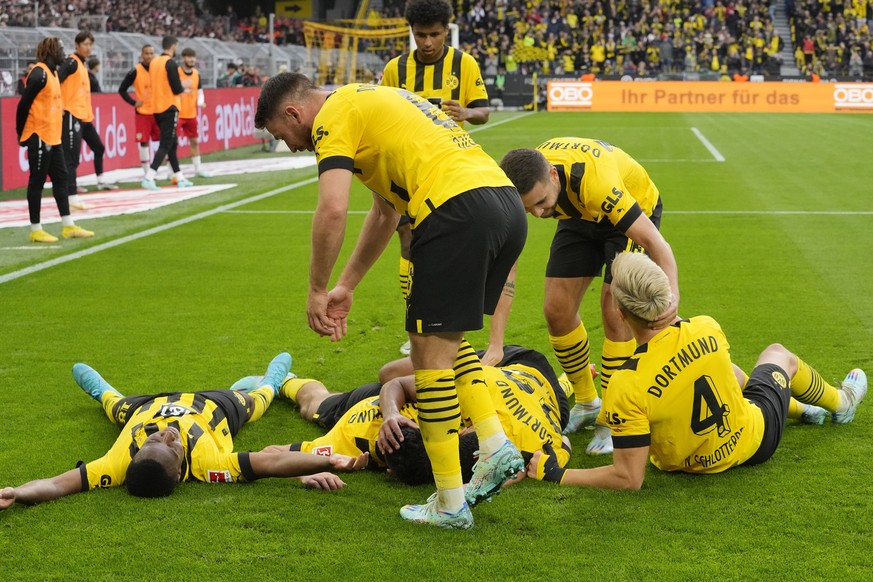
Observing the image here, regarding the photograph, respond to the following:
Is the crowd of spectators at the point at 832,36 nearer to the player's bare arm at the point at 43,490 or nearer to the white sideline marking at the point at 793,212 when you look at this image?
the white sideline marking at the point at 793,212

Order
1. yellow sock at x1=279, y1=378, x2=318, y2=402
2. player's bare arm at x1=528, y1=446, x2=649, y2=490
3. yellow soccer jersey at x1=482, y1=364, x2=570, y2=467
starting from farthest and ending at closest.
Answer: yellow sock at x1=279, y1=378, x2=318, y2=402 → yellow soccer jersey at x1=482, y1=364, x2=570, y2=467 → player's bare arm at x1=528, y1=446, x2=649, y2=490

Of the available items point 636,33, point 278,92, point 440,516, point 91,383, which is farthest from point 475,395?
point 636,33

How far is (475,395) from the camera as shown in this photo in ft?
15.0

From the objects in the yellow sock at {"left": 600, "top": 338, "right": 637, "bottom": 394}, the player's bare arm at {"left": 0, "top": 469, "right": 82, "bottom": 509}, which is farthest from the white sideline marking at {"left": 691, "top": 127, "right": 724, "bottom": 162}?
the player's bare arm at {"left": 0, "top": 469, "right": 82, "bottom": 509}

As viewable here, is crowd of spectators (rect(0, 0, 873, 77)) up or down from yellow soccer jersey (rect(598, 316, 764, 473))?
up

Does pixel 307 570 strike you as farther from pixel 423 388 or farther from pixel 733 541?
pixel 733 541

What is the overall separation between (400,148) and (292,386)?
2306 millimetres

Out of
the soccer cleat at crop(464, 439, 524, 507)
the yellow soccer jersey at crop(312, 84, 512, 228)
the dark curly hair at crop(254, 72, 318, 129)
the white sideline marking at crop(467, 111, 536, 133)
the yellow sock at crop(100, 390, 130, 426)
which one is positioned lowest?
the yellow sock at crop(100, 390, 130, 426)

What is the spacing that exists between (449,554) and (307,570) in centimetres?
54

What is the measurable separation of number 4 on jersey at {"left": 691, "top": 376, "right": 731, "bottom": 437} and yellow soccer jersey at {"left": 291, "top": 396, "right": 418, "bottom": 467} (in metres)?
1.31

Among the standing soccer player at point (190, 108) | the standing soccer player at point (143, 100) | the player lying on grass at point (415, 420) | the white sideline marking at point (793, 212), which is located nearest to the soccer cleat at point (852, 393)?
the player lying on grass at point (415, 420)

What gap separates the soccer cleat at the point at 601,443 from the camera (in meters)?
5.47

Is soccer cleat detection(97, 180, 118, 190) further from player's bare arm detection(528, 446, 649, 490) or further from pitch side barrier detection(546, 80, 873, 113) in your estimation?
pitch side barrier detection(546, 80, 873, 113)

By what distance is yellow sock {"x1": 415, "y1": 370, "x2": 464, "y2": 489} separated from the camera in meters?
4.32
